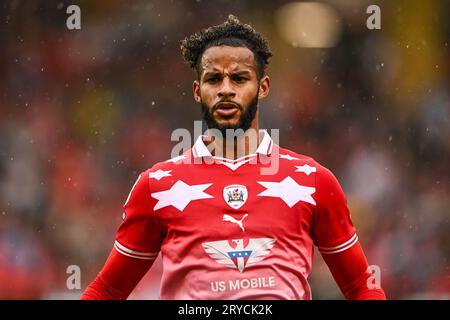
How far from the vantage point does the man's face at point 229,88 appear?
3.88 metres

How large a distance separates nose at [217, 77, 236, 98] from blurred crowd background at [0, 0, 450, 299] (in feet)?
15.4

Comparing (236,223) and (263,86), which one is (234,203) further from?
(263,86)

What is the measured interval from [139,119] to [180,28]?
1203mm

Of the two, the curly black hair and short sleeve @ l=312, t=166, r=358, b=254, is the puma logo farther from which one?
the curly black hair

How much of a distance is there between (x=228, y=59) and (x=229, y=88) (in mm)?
155

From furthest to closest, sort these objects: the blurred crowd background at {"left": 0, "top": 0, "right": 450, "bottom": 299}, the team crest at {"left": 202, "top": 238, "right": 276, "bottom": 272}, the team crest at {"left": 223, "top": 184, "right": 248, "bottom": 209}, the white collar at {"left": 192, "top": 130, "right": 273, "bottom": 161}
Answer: the blurred crowd background at {"left": 0, "top": 0, "right": 450, "bottom": 299}, the white collar at {"left": 192, "top": 130, "right": 273, "bottom": 161}, the team crest at {"left": 223, "top": 184, "right": 248, "bottom": 209}, the team crest at {"left": 202, "top": 238, "right": 276, "bottom": 272}

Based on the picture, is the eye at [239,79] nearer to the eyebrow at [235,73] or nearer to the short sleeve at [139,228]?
the eyebrow at [235,73]

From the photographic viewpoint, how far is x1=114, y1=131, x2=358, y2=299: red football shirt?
143 inches

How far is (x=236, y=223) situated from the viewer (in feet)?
12.2

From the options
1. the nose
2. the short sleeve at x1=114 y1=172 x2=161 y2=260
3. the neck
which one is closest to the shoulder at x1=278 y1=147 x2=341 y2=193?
the neck

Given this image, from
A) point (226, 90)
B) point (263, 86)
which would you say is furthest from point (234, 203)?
point (263, 86)

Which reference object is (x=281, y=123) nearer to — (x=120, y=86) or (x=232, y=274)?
(x=120, y=86)

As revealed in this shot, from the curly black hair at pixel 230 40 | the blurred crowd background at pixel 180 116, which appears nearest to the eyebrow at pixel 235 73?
the curly black hair at pixel 230 40

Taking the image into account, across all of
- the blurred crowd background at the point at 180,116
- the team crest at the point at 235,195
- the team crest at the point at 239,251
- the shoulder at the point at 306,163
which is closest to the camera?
the team crest at the point at 239,251
